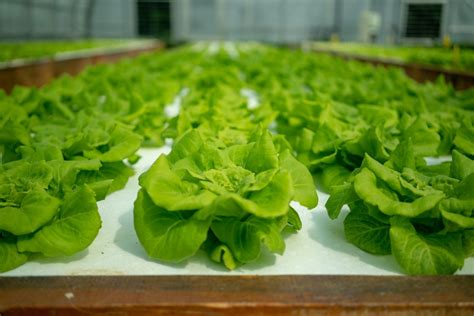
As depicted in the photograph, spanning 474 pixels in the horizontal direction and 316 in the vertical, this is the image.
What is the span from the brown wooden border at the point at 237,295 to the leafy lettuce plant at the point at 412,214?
0.36ft

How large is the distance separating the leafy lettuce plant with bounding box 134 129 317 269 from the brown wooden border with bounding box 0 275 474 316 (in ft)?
0.42

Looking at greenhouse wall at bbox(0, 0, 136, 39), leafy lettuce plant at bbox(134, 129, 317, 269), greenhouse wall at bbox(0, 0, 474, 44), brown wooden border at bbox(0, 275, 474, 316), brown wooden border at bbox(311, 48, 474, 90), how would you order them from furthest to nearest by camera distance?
greenhouse wall at bbox(0, 0, 474, 44), greenhouse wall at bbox(0, 0, 136, 39), brown wooden border at bbox(311, 48, 474, 90), leafy lettuce plant at bbox(134, 129, 317, 269), brown wooden border at bbox(0, 275, 474, 316)

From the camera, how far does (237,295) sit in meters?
1.27

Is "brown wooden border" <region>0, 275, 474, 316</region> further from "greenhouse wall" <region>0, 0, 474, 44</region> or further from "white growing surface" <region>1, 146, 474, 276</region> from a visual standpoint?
"greenhouse wall" <region>0, 0, 474, 44</region>

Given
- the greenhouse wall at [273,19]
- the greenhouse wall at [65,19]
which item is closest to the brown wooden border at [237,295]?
the greenhouse wall at [65,19]

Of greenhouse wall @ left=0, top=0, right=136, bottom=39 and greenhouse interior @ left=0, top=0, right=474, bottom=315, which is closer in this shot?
greenhouse interior @ left=0, top=0, right=474, bottom=315

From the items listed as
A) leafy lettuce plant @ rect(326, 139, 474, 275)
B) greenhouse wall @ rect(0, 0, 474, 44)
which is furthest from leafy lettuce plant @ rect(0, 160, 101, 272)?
greenhouse wall @ rect(0, 0, 474, 44)

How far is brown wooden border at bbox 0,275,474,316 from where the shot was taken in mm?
1220

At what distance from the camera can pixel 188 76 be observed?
602 centimetres

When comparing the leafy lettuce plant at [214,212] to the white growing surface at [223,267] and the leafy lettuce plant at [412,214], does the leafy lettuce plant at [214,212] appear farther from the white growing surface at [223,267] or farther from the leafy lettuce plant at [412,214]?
the leafy lettuce plant at [412,214]

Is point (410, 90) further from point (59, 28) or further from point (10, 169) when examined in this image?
point (59, 28)

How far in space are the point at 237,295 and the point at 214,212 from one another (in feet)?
0.90

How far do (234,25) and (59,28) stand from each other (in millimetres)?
11073

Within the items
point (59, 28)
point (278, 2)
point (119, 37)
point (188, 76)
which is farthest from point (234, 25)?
point (188, 76)
